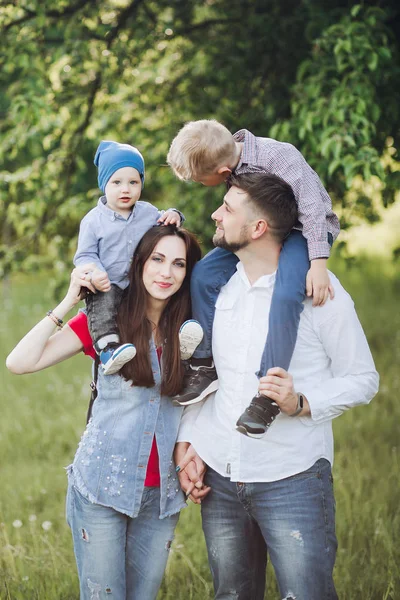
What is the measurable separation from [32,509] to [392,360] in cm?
405

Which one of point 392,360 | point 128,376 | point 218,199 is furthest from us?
point 392,360

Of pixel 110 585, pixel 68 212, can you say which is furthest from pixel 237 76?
pixel 110 585

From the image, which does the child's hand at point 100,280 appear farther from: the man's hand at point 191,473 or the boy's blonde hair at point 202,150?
the man's hand at point 191,473

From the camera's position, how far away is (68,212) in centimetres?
537

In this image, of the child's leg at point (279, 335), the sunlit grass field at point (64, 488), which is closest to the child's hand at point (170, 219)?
the child's leg at point (279, 335)

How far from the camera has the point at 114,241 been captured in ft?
9.04

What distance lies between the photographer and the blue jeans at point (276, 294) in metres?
2.43

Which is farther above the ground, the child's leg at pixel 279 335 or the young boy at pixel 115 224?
the young boy at pixel 115 224

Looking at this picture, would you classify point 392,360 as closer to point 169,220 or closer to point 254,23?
point 254,23

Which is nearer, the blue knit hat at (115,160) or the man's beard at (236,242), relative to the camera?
the man's beard at (236,242)

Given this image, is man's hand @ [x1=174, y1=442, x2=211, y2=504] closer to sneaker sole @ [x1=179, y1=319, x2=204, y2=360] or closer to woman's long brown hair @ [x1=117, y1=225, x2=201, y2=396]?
woman's long brown hair @ [x1=117, y1=225, x2=201, y2=396]

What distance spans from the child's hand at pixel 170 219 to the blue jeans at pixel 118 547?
983mm

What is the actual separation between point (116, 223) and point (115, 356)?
0.56 metres

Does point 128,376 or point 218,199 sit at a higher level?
point 218,199
